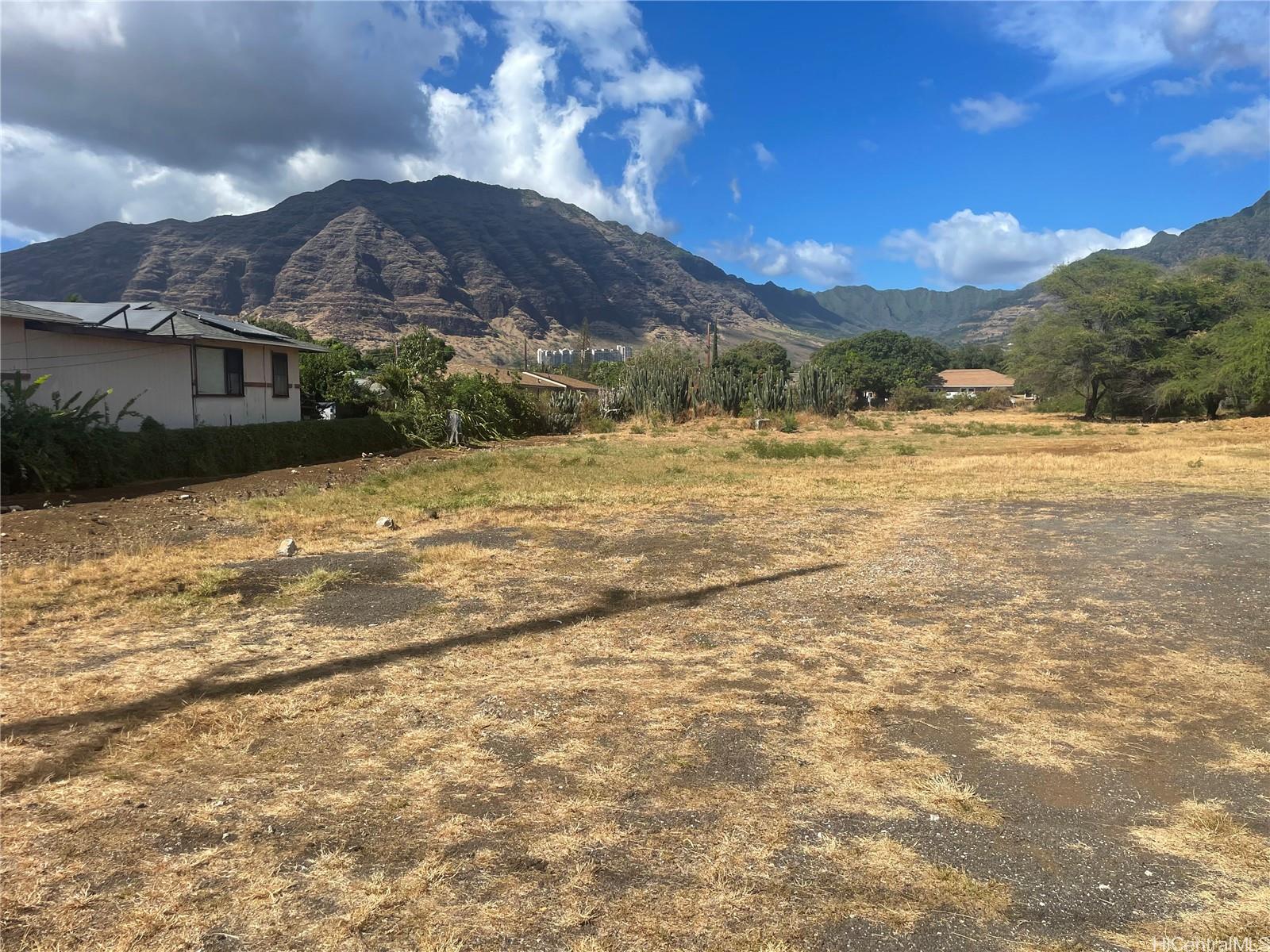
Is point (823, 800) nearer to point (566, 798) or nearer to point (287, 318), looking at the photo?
point (566, 798)

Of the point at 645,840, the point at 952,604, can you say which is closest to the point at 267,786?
the point at 645,840

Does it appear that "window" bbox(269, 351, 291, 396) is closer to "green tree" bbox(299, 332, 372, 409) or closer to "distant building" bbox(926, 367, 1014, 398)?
"green tree" bbox(299, 332, 372, 409)

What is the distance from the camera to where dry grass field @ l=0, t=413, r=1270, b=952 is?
2592mm

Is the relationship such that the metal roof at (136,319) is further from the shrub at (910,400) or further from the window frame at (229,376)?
the shrub at (910,400)

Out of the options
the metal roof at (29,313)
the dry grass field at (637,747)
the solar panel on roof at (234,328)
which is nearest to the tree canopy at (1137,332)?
the dry grass field at (637,747)

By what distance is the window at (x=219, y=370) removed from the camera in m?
20.3

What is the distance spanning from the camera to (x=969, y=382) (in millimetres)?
101938

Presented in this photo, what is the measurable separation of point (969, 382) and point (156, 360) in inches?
3935

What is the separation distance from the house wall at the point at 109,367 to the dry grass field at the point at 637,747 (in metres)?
10.3

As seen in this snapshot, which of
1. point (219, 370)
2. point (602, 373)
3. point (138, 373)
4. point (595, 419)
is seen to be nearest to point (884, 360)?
point (602, 373)

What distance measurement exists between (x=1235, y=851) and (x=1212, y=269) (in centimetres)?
5630

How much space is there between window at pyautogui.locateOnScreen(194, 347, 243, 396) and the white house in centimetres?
2

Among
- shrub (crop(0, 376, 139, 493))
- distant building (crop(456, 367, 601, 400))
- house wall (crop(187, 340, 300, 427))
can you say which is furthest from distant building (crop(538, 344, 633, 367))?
shrub (crop(0, 376, 139, 493))

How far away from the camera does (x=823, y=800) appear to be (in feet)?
10.8
